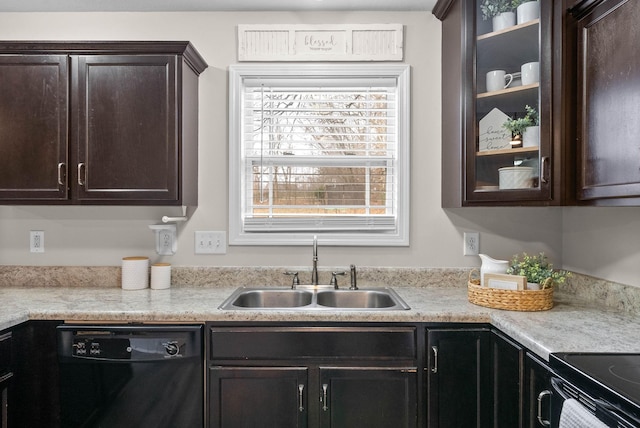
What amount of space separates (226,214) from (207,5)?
1147 mm

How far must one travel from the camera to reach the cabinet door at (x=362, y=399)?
1711 mm

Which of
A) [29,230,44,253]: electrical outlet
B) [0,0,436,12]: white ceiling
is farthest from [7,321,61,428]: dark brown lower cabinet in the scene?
[0,0,436,12]: white ceiling

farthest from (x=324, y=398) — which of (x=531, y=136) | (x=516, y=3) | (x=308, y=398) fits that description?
(x=516, y=3)

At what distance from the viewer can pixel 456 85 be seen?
81.4 inches

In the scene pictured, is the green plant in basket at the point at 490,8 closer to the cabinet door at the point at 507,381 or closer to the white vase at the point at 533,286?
the white vase at the point at 533,286

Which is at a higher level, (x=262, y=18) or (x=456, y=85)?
(x=262, y=18)

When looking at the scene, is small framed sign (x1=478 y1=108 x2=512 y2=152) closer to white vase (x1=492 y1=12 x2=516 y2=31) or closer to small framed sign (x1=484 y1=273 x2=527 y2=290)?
white vase (x1=492 y1=12 x2=516 y2=31)

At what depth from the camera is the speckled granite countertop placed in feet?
4.69

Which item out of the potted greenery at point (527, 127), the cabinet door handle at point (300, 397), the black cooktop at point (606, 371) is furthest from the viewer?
the potted greenery at point (527, 127)

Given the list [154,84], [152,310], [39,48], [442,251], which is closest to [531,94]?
[442,251]

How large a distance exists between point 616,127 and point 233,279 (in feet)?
6.12

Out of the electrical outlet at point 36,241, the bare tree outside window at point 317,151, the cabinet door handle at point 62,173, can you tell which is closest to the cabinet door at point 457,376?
the bare tree outside window at point 317,151

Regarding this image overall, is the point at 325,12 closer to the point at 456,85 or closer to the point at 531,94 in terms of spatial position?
the point at 456,85

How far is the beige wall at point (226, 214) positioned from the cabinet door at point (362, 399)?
740 mm
